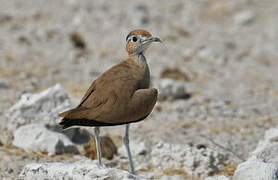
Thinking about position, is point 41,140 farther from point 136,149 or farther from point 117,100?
point 117,100

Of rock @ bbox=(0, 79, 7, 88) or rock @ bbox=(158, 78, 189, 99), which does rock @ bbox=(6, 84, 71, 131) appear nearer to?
rock @ bbox=(0, 79, 7, 88)

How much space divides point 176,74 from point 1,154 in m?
5.77

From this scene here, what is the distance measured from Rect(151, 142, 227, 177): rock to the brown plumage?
1.39m

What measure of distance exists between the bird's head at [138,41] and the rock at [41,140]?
5.93ft

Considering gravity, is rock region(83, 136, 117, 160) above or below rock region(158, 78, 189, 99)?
below

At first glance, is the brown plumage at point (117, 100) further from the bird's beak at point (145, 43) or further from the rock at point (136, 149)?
the rock at point (136, 149)

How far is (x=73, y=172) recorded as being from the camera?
5395 millimetres

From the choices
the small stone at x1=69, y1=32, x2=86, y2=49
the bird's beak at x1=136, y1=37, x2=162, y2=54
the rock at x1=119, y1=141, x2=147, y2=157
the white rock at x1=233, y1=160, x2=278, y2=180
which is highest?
the small stone at x1=69, y1=32, x2=86, y2=49

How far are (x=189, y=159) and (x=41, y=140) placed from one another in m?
1.67

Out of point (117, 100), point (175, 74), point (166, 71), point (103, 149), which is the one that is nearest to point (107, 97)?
point (117, 100)

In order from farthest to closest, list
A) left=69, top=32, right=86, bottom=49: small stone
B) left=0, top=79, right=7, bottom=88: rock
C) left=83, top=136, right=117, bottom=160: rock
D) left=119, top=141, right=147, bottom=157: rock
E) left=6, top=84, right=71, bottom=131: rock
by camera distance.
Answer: left=69, top=32, right=86, bottom=49: small stone
left=0, top=79, right=7, bottom=88: rock
left=6, top=84, right=71, bottom=131: rock
left=119, top=141, right=147, bottom=157: rock
left=83, top=136, right=117, bottom=160: rock

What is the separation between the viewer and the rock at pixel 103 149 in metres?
7.51

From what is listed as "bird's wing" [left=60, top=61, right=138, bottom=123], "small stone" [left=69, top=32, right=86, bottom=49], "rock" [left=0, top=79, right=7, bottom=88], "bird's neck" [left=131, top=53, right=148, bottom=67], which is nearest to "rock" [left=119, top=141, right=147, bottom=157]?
"bird's neck" [left=131, top=53, right=148, bottom=67]

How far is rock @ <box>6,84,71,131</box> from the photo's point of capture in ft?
26.2
